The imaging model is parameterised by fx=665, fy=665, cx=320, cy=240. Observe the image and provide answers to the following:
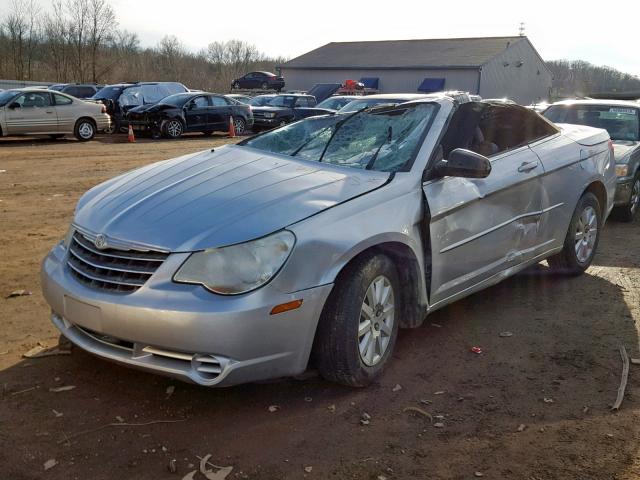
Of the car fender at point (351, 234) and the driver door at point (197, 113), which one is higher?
the driver door at point (197, 113)

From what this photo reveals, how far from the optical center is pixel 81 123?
62.7 feet

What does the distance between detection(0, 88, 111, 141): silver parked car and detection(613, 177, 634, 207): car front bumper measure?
15.0 m

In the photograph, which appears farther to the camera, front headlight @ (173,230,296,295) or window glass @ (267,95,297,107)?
window glass @ (267,95,297,107)

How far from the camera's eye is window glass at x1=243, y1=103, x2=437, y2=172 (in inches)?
164

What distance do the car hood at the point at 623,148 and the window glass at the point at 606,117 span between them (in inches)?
14.1

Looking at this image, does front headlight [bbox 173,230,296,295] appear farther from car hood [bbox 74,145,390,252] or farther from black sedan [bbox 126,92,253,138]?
black sedan [bbox 126,92,253,138]

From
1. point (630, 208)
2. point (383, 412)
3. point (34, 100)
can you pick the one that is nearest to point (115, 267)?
point (383, 412)

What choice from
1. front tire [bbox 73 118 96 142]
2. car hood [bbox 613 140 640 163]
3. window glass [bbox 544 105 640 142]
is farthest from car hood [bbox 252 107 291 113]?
car hood [bbox 613 140 640 163]

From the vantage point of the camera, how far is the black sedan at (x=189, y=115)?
67.4ft

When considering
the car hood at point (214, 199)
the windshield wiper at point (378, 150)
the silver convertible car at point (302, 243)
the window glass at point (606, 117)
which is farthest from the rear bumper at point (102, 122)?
the windshield wiper at point (378, 150)

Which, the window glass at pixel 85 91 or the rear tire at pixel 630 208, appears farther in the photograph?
the window glass at pixel 85 91

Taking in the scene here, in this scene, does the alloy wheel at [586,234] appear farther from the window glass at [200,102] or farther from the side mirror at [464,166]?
the window glass at [200,102]

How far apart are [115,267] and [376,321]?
1.43m

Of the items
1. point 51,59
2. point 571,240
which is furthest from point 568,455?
point 51,59
